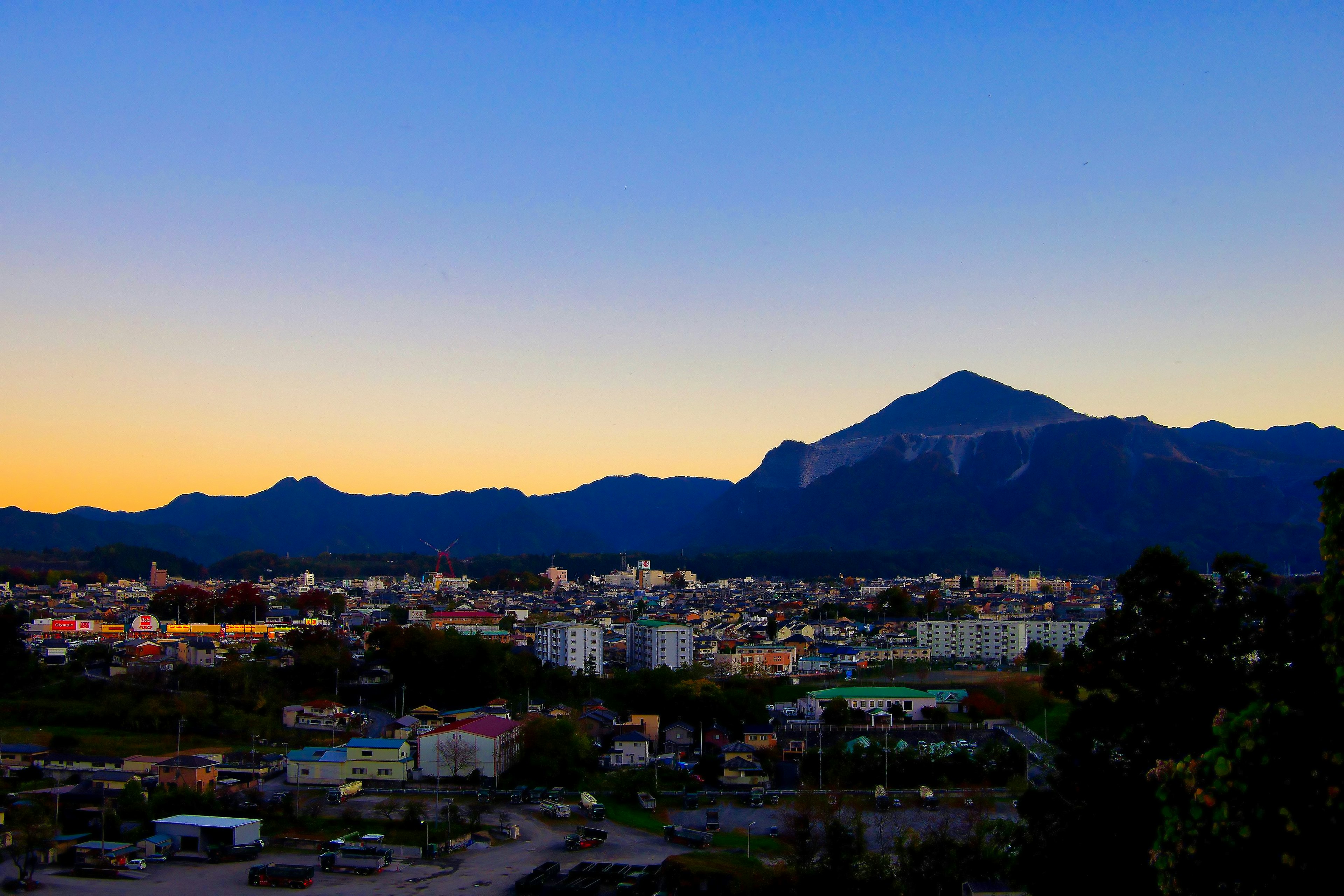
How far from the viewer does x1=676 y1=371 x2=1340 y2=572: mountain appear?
87.1 m

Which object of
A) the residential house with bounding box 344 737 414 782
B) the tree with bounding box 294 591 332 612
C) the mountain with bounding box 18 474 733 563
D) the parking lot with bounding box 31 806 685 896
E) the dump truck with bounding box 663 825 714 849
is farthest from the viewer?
the mountain with bounding box 18 474 733 563

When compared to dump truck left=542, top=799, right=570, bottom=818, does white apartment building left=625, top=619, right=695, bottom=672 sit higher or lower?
higher

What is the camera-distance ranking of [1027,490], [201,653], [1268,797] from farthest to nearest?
[1027,490] → [201,653] → [1268,797]

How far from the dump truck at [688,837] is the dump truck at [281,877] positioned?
3.66 m

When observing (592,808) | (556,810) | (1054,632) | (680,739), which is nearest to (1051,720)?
(680,739)

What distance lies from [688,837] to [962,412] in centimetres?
13392

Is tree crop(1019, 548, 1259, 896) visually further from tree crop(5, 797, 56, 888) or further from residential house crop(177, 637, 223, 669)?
residential house crop(177, 637, 223, 669)

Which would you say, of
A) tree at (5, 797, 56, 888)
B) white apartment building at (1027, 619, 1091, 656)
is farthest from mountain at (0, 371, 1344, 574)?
tree at (5, 797, 56, 888)

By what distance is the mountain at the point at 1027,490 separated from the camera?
87125mm

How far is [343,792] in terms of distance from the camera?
13000mm

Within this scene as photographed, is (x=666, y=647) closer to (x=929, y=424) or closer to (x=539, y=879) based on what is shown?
(x=539, y=879)

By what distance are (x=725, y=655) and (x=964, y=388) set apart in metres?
125

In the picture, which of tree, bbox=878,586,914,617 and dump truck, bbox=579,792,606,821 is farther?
tree, bbox=878,586,914,617

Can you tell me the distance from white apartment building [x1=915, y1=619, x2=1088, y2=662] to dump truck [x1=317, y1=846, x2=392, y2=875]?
2109 cm
